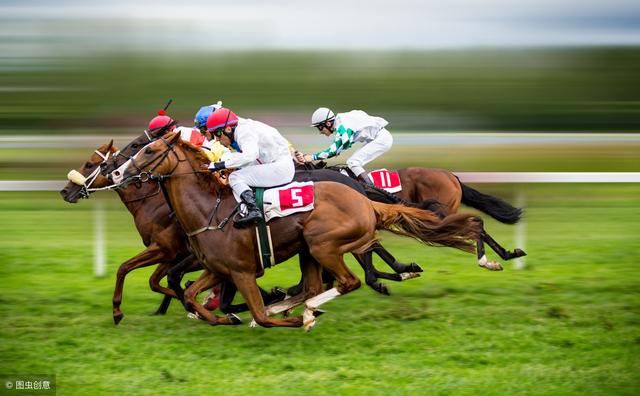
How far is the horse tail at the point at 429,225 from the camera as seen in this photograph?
6.19 m

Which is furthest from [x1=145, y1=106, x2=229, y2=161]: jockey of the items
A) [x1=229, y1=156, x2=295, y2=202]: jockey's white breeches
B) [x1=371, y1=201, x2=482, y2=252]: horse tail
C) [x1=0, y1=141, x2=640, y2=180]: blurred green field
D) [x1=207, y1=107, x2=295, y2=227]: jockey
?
[x1=0, y1=141, x2=640, y2=180]: blurred green field

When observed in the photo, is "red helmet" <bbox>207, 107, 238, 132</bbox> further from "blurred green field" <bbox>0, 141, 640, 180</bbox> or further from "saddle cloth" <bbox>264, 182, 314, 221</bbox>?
"blurred green field" <bbox>0, 141, 640, 180</bbox>

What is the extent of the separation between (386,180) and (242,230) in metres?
2.04

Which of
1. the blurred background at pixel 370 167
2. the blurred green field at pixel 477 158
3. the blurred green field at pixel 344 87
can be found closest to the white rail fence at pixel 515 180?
the blurred background at pixel 370 167

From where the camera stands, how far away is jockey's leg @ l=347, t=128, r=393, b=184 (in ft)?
24.7

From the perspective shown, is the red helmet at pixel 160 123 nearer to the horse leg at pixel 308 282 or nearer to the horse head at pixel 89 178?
the horse head at pixel 89 178

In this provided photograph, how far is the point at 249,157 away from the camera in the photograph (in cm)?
585

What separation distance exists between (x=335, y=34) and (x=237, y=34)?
145 inches

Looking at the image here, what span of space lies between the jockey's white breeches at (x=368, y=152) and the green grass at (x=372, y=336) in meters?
1.03

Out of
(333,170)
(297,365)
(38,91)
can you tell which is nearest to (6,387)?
(297,365)

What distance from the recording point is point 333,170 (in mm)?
7355

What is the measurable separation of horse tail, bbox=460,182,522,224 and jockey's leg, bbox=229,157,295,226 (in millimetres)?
2520

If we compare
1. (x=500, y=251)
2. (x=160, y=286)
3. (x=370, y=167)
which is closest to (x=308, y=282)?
(x=160, y=286)

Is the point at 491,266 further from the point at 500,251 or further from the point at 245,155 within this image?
the point at 245,155
